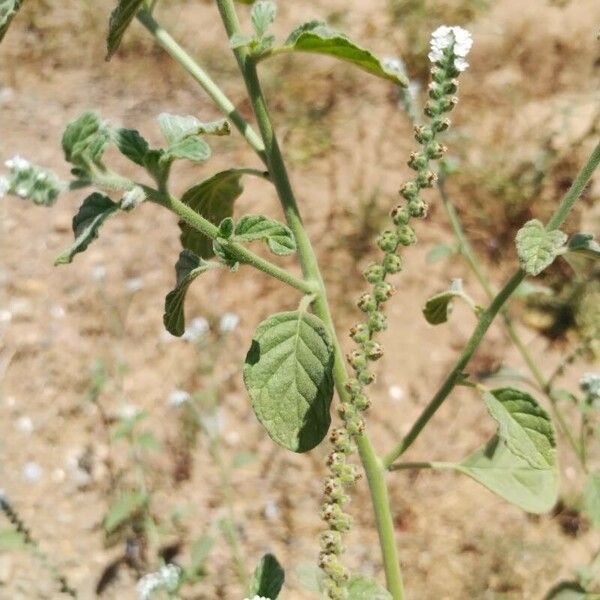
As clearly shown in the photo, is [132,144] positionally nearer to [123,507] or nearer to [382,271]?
[382,271]

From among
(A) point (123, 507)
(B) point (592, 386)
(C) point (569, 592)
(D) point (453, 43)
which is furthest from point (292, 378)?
(A) point (123, 507)

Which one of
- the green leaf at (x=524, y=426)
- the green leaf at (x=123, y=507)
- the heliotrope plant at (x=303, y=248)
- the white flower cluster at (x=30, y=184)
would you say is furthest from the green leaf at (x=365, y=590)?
the green leaf at (x=123, y=507)

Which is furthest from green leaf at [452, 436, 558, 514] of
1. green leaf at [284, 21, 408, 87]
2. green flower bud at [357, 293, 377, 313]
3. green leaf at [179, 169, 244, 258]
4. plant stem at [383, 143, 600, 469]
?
green leaf at [284, 21, 408, 87]

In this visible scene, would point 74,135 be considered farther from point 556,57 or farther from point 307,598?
point 556,57

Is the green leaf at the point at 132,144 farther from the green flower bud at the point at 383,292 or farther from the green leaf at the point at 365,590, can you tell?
the green leaf at the point at 365,590

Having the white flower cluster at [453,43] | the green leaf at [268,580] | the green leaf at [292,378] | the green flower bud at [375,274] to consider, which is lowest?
the green leaf at [268,580]
